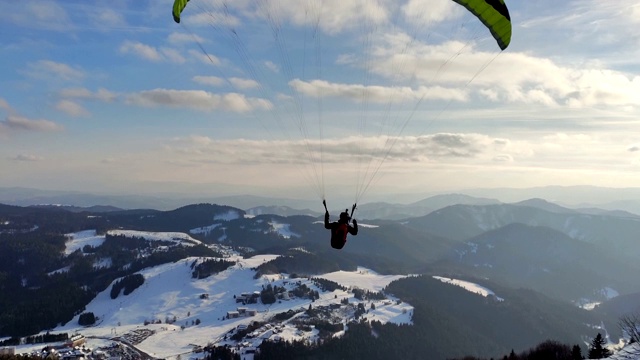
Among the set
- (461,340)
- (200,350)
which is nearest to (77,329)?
(200,350)

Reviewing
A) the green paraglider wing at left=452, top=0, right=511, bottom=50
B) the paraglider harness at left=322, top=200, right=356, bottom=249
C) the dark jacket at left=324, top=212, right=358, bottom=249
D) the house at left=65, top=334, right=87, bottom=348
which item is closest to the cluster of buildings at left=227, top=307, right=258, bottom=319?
the house at left=65, top=334, right=87, bottom=348

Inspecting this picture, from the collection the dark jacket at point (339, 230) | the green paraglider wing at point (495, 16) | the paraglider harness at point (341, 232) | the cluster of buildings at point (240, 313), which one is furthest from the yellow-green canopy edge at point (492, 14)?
the cluster of buildings at point (240, 313)

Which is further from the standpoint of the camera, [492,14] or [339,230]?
[339,230]

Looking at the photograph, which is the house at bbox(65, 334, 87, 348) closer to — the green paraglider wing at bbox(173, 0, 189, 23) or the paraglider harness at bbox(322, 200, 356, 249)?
the paraglider harness at bbox(322, 200, 356, 249)

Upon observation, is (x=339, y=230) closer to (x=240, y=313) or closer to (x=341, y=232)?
(x=341, y=232)

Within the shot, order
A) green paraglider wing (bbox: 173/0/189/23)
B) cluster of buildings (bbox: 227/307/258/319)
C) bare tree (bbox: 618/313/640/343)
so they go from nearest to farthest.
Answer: bare tree (bbox: 618/313/640/343) → green paraglider wing (bbox: 173/0/189/23) → cluster of buildings (bbox: 227/307/258/319)

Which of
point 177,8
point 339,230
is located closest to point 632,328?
point 339,230

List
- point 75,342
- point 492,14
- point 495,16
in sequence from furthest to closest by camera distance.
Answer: point 75,342
point 495,16
point 492,14

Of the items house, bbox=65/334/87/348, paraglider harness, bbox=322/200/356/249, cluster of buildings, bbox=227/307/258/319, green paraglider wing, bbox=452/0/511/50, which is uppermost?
green paraglider wing, bbox=452/0/511/50
